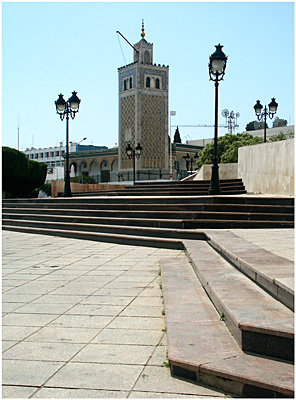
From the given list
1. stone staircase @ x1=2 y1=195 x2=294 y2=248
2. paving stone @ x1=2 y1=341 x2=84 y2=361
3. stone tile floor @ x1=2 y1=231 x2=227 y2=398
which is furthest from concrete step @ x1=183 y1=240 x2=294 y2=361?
stone staircase @ x1=2 y1=195 x2=294 y2=248

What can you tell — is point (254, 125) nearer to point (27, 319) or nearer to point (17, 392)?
point (27, 319)

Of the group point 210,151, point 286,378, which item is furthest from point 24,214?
point 210,151

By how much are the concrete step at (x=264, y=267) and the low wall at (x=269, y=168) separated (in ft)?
18.5

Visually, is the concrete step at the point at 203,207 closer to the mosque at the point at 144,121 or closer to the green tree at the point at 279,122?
the mosque at the point at 144,121

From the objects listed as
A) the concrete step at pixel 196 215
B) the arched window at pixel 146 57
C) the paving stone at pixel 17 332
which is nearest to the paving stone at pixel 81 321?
the paving stone at pixel 17 332

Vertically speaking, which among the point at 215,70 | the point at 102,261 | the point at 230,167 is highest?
the point at 215,70

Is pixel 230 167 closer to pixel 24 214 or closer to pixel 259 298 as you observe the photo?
pixel 24 214

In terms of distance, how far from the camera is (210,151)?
4716 centimetres

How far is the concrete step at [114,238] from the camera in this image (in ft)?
27.6

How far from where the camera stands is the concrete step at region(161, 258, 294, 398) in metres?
2.38

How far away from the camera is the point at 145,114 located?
73.6 meters

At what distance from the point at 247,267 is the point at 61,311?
6.29 feet

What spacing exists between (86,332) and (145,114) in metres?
71.8

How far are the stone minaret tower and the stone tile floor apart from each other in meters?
65.1
